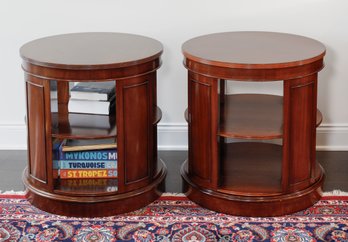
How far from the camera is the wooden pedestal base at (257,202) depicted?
2703 mm

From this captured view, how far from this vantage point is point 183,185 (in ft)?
9.61

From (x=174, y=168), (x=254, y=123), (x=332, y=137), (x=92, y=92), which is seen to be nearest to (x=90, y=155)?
(x=92, y=92)

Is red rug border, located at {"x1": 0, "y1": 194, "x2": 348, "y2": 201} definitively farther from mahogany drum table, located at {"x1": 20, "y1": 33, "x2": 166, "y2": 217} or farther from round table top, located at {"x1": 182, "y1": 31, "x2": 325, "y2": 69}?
round table top, located at {"x1": 182, "y1": 31, "x2": 325, "y2": 69}

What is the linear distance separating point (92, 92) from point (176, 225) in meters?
0.63

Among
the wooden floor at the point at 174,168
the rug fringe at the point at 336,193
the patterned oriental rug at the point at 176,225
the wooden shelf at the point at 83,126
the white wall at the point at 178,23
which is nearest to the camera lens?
the patterned oriental rug at the point at 176,225

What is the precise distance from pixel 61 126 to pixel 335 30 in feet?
4.43

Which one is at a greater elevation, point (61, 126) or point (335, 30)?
point (335, 30)

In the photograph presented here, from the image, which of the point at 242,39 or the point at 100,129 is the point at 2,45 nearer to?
the point at 100,129

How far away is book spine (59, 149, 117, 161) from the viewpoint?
2797 millimetres

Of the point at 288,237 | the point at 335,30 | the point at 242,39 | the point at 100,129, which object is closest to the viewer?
the point at 288,237

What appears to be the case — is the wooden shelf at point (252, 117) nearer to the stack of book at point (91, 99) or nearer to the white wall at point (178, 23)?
the white wall at point (178, 23)

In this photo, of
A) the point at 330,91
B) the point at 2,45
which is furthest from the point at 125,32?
the point at 330,91

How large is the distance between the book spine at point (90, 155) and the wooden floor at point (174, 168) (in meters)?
0.31

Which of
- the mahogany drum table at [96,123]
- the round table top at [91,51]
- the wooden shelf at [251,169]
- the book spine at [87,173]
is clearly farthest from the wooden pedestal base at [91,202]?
the round table top at [91,51]
